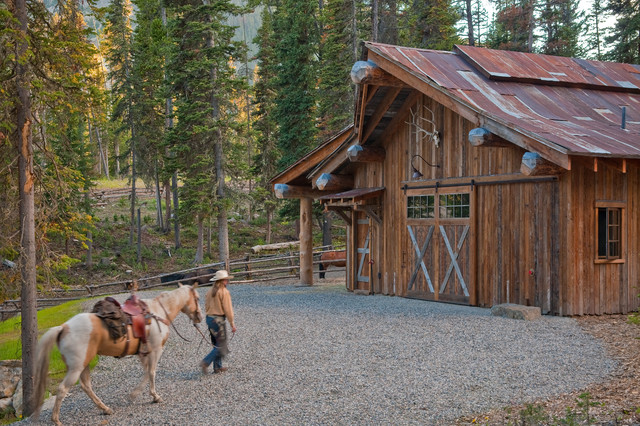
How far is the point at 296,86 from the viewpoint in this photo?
34500mm

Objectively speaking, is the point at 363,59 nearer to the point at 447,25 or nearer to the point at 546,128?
the point at 546,128

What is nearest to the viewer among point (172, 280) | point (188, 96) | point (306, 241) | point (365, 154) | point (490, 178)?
point (490, 178)

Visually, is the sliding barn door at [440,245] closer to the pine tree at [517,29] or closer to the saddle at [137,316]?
the saddle at [137,316]

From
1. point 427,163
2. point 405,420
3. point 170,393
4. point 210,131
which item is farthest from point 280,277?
point 405,420

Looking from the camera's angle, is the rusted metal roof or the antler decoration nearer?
the rusted metal roof

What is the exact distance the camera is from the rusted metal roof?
41.9 feet

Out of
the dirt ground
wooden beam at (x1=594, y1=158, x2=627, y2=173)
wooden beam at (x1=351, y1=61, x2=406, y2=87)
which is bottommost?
the dirt ground

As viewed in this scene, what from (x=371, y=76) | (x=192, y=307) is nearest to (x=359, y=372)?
(x=192, y=307)

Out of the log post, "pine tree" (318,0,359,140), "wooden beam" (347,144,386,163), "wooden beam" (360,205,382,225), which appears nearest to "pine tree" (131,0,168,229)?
"pine tree" (318,0,359,140)

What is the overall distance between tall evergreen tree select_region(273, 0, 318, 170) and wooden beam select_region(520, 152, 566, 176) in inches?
871

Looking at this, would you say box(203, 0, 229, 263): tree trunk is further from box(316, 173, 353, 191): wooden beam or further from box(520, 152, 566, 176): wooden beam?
box(520, 152, 566, 176): wooden beam

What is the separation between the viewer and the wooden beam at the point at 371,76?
15727mm

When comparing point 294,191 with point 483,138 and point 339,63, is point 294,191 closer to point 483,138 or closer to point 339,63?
point 483,138

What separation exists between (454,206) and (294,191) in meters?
6.76
